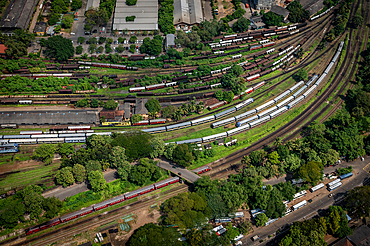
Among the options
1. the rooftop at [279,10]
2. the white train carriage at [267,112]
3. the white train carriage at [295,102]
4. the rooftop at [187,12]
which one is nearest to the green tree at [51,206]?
the white train carriage at [267,112]

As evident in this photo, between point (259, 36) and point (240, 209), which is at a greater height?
point (259, 36)

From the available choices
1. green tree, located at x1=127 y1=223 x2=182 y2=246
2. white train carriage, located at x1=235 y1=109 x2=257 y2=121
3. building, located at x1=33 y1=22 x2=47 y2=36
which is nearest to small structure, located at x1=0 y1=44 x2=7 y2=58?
building, located at x1=33 y1=22 x2=47 y2=36

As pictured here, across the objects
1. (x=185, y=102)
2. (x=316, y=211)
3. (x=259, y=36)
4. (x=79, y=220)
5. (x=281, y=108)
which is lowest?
(x=316, y=211)

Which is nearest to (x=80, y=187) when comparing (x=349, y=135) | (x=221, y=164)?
(x=221, y=164)

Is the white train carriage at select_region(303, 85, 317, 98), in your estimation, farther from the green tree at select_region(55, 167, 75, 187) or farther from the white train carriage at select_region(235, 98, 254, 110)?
the green tree at select_region(55, 167, 75, 187)

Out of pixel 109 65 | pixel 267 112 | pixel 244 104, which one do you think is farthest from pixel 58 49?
pixel 267 112

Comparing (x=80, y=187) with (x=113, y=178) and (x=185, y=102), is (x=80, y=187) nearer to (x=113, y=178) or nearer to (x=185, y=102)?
(x=113, y=178)

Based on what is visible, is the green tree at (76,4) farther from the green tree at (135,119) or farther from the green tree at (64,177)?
the green tree at (64,177)
